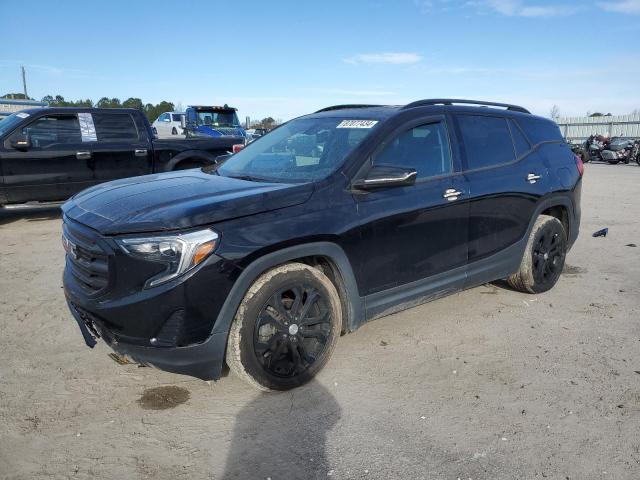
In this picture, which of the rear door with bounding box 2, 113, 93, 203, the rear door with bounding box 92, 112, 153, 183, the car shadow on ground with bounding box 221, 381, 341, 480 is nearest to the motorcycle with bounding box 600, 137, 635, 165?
the rear door with bounding box 92, 112, 153, 183

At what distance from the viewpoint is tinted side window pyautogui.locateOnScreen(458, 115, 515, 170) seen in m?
4.13

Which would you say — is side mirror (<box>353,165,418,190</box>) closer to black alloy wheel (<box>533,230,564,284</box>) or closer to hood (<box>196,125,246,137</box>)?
black alloy wheel (<box>533,230,564,284</box>)

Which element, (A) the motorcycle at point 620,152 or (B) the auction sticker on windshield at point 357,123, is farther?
(A) the motorcycle at point 620,152

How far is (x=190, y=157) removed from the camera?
9297 mm

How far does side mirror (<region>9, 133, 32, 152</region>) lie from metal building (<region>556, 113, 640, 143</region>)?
103ft

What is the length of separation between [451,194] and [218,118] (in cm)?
1742

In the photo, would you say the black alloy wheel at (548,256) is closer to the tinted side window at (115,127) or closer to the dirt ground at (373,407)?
the dirt ground at (373,407)

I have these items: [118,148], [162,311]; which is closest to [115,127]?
[118,148]

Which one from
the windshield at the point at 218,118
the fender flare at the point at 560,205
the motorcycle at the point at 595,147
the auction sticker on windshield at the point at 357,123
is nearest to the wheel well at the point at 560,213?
the fender flare at the point at 560,205

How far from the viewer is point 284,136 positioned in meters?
4.30

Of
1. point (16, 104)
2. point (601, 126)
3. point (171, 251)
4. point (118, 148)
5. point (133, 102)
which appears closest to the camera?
point (171, 251)

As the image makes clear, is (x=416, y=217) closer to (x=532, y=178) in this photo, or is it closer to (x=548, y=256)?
(x=532, y=178)

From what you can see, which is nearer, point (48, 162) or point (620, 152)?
point (48, 162)

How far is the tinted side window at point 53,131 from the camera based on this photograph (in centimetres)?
820
